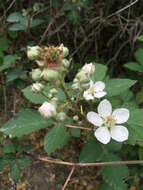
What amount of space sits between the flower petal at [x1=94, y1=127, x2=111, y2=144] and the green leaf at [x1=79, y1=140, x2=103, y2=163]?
0.14m

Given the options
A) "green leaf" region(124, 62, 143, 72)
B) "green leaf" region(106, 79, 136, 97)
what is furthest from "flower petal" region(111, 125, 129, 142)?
"green leaf" region(124, 62, 143, 72)

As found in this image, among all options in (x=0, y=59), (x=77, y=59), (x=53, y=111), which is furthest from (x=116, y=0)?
(x=53, y=111)

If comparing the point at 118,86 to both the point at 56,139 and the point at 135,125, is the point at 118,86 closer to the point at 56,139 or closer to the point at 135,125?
the point at 135,125

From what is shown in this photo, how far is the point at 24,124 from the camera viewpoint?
1.29 metres

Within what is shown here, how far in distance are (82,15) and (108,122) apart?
5.91 feet

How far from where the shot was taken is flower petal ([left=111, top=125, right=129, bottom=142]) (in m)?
1.21

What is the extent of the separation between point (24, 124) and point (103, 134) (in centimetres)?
49

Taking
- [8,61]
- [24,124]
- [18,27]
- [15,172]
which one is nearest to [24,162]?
[15,172]

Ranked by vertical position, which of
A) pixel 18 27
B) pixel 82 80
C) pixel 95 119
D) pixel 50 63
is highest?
pixel 18 27

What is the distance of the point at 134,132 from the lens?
4.16 ft

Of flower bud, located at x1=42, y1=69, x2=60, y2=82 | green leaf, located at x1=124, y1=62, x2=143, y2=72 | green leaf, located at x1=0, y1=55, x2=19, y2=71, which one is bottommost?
green leaf, located at x1=124, y1=62, x2=143, y2=72

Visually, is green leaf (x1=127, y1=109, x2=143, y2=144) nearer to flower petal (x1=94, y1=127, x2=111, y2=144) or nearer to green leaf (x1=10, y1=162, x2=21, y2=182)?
flower petal (x1=94, y1=127, x2=111, y2=144)

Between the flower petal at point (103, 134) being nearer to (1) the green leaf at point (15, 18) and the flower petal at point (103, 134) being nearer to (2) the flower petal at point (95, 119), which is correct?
(2) the flower petal at point (95, 119)

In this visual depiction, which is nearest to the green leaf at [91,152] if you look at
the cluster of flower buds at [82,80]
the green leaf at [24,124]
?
the green leaf at [24,124]
